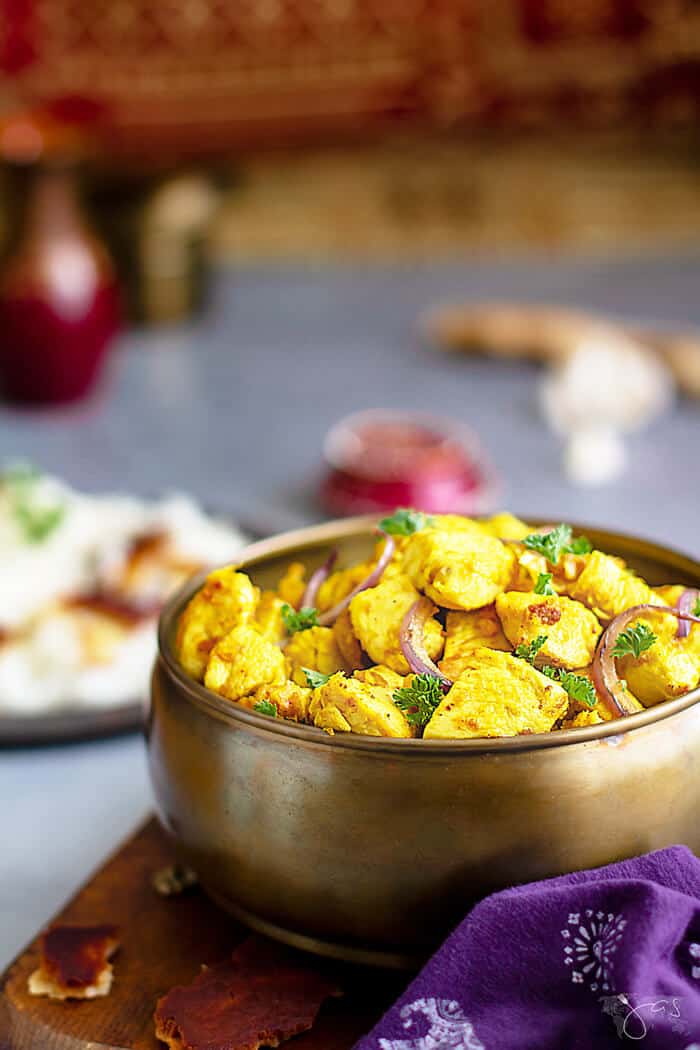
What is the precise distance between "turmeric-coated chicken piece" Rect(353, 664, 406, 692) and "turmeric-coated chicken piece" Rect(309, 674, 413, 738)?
0.04 feet

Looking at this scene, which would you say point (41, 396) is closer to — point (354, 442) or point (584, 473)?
point (354, 442)

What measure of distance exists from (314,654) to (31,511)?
725 mm

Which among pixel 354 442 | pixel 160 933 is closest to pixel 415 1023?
pixel 160 933

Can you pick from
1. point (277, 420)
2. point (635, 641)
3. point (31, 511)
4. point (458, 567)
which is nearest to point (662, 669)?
point (635, 641)

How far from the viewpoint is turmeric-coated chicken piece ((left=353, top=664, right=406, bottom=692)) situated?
2.54 feet

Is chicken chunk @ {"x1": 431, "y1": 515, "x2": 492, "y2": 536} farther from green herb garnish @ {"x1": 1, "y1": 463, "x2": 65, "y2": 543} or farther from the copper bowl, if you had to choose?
green herb garnish @ {"x1": 1, "y1": 463, "x2": 65, "y2": 543}

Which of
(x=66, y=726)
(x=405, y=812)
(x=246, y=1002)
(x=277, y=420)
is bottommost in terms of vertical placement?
(x=277, y=420)

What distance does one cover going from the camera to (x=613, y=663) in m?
0.77

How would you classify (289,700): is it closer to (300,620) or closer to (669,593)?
(300,620)

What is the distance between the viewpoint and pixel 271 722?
75 cm

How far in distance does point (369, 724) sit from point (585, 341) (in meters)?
1.74
